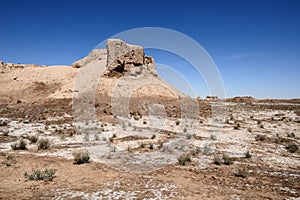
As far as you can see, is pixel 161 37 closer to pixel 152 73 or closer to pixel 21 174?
pixel 21 174

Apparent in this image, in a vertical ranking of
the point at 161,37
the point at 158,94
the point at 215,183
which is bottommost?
the point at 215,183

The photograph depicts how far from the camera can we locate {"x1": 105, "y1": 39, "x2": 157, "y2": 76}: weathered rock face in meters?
37.4

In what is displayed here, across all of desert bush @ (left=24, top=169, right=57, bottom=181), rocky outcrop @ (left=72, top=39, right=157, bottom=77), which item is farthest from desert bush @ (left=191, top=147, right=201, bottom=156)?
rocky outcrop @ (left=72, top=39, right=157, bottom=77)

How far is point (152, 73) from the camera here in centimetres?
4281

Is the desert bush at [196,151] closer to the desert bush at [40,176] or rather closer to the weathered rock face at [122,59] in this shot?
the desert bush at [40,176]

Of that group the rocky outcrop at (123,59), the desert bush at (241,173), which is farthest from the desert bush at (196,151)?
the rocky outcrop at (123,59)

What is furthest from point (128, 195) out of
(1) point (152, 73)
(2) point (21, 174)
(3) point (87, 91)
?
(1) point (152, 73)

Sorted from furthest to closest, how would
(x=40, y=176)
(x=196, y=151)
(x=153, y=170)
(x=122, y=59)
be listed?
1. (x=122, y=59)
2. (x=196, y=151)
3. (x=153, y=170)
4. (x=40, y=176)

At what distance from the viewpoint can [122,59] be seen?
123ft

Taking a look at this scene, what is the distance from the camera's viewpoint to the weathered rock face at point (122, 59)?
123ft

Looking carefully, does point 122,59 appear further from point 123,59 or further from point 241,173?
point 241,173

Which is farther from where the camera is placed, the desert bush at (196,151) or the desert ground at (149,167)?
the desert bush at (196,151)

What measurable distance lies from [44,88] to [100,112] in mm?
21866

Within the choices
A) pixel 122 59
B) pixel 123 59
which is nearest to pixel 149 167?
pixel 122 59
